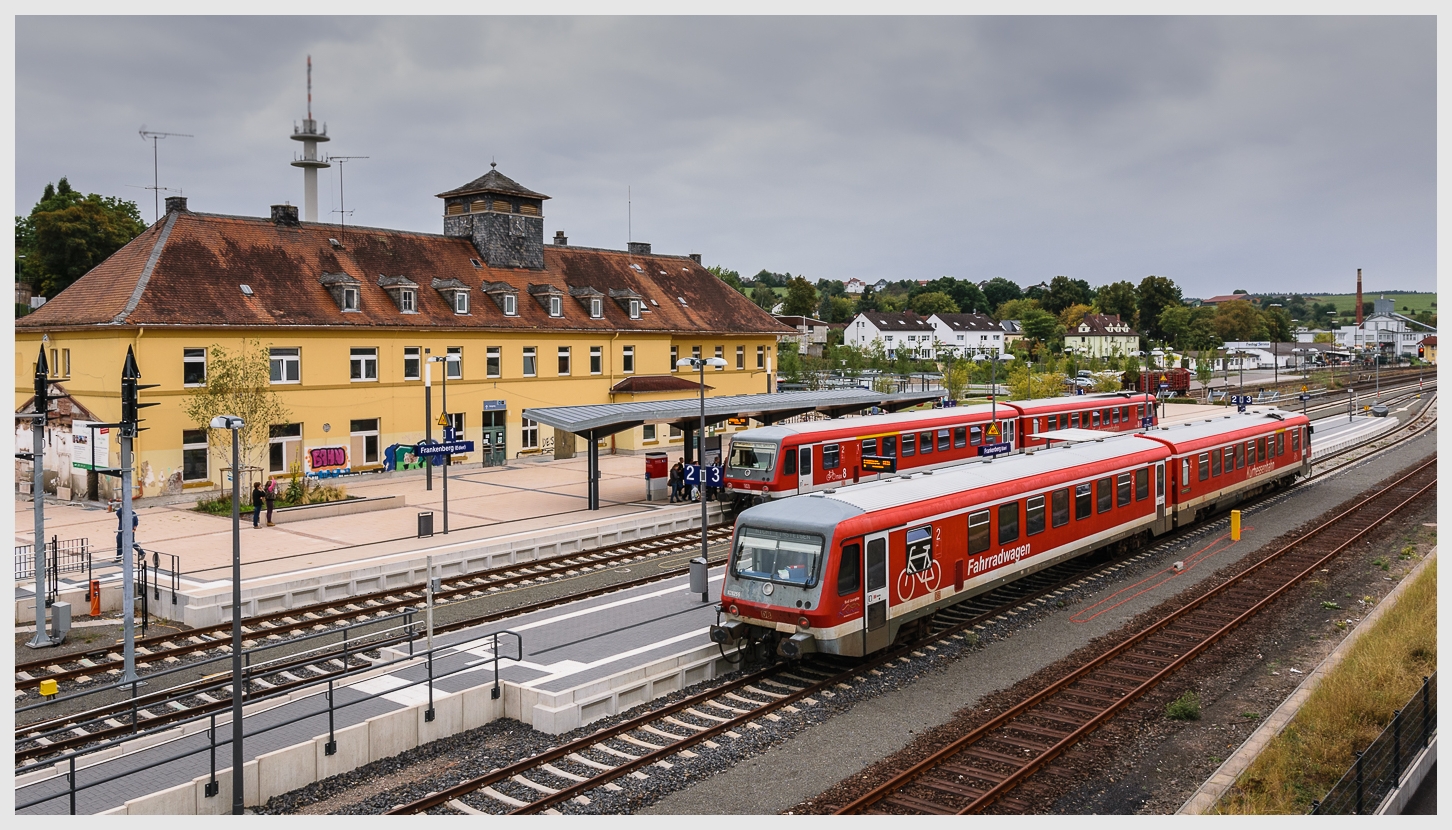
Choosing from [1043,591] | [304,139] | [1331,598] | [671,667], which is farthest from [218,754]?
[304,139]

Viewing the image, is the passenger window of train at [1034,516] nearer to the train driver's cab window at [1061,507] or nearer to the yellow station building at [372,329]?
the train driver's cab window at [1061,507]

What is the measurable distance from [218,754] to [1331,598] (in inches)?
832

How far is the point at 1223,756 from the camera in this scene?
1445cm

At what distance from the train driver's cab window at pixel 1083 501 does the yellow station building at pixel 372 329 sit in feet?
91.7

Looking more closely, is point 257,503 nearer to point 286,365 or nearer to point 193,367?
point 193,367

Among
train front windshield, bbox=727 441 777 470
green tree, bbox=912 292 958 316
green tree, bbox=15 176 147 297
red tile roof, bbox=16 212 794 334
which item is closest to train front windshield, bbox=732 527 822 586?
train front windshield, bbox=727 441 777 470

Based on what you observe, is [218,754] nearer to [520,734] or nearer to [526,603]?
[520,734]

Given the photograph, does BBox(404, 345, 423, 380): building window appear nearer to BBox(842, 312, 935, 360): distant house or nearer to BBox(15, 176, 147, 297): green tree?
BBox(15, 176, 147, 297): green tree

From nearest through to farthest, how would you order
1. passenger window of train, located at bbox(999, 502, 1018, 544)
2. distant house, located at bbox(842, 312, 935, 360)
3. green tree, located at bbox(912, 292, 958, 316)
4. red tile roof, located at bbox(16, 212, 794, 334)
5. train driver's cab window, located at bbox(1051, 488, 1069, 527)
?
passenger window of train, located at bbox(999, 502, 1018, 544) < train driver's cab window, located at bbox(1051, 488, 1069, 527) < red tile roof, located at bbox(16, 212, 794, 334) < distant house, located at bbox(842, 312, 935, 360) < green tree, located at bbox(912, 292, 958, 316)

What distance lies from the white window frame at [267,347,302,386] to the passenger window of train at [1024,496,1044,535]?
2866 centimetres

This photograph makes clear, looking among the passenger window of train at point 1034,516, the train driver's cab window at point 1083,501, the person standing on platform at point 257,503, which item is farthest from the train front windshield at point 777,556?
the person standing on platform at point 257,503

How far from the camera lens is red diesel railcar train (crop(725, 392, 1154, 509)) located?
102 ft

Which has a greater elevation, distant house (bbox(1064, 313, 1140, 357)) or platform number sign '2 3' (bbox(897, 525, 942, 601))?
distant house (bbox(1064, 313, 1140, 357))

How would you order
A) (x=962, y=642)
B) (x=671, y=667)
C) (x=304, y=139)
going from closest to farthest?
(x=671, y=667) < (x=962, y=642) < (x=304, y=139)
